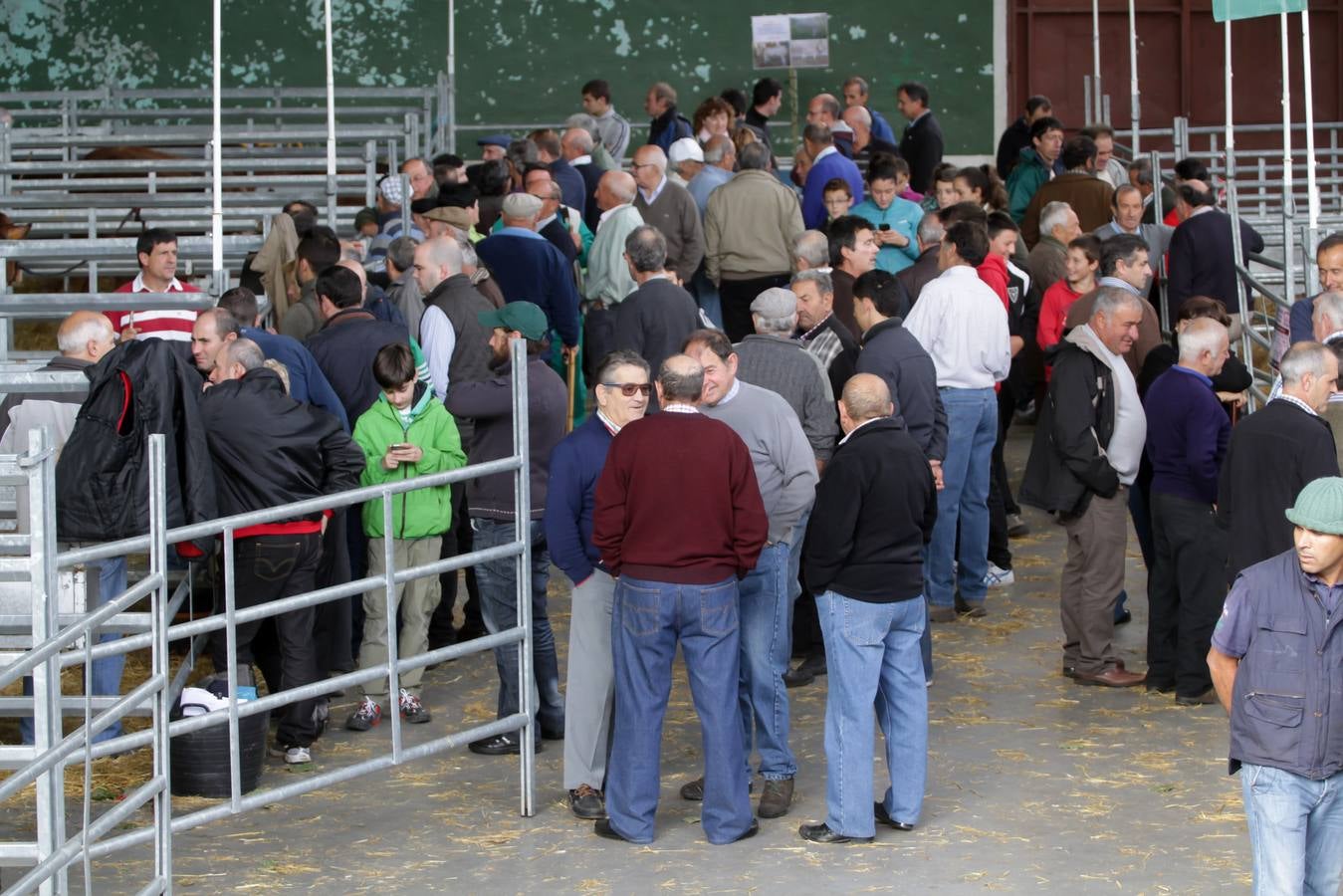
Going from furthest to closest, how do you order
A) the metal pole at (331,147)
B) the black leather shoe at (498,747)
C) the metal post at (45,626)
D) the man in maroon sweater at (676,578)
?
Result: the metal pole at (331,147) → the black leather shoe at (498,747) → the man in maroon sweater at (676,578) → the metal post at (45,626)

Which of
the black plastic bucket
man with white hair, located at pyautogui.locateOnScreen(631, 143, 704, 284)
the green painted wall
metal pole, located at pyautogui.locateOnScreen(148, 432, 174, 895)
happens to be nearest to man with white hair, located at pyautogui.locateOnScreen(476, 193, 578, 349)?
man with white hair, located at pyautogui.locateOnScreen(631, 143, 704, 284)

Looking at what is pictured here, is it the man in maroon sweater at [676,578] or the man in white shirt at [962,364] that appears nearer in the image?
the man in maroon sweater at [676,578]

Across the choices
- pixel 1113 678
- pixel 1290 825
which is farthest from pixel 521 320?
pixel 1290 825

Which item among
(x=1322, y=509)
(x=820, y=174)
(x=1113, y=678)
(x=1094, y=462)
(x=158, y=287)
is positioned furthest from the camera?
(x=820, y=174)

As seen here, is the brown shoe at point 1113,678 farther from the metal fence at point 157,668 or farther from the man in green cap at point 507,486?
the metal fence at point 157,668

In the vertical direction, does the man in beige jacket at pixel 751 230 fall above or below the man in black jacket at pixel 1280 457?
above

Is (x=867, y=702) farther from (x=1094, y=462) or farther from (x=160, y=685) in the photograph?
(x=160, y=685)

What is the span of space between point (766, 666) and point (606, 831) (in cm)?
88

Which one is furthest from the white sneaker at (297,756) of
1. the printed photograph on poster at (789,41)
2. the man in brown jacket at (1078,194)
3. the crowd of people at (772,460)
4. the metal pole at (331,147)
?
the printed photograph on poster at (789,41)

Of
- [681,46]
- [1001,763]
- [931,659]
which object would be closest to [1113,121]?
[681,46]

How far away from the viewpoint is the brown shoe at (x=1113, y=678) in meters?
9.27

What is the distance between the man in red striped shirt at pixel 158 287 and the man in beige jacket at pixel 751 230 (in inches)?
155

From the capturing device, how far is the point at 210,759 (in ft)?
25.4

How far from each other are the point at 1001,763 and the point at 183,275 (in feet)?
30.8
